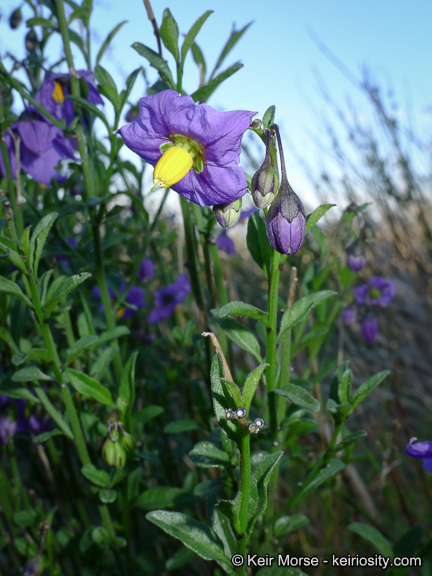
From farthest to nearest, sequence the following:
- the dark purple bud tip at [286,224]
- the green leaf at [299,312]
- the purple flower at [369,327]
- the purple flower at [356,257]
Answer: the purple flower at [369,327]
the purple flower at [356,257]
the green leaf at [299,312]
the dark purple bud tip at [286,224]

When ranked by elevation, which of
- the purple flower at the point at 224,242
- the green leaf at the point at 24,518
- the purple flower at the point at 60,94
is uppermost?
the purple flower at the point at 60,94

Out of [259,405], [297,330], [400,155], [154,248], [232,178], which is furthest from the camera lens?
[400,155]

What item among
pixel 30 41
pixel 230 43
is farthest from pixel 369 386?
pixel 30 41

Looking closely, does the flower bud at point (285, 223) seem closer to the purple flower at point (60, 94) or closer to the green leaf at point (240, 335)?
the green leaf at point (240, 335)

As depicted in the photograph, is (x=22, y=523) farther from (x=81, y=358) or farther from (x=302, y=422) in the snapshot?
(x=302, y=422)

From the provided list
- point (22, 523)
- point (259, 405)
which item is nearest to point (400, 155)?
point (259, 405)

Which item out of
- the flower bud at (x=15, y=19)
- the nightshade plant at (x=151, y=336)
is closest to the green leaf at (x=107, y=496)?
the nightshade plant at (x=151, y=336)
